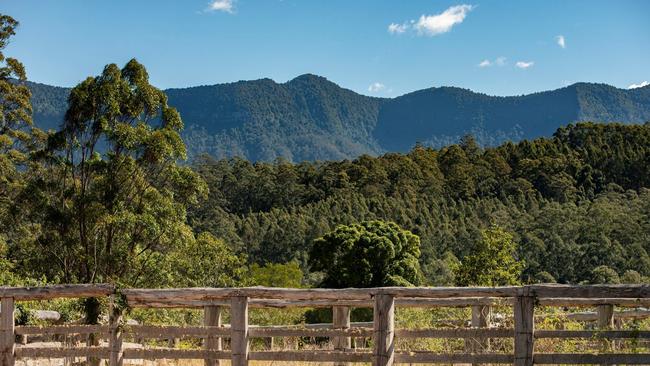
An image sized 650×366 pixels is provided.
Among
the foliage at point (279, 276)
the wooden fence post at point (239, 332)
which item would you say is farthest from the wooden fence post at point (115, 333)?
the foliage at point (279, 276)

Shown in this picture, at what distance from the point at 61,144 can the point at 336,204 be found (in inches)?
1983

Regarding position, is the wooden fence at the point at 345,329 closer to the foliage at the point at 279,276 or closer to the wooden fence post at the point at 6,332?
the wooden fence post at the point at 6,332

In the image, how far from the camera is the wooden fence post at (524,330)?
806 centimetres

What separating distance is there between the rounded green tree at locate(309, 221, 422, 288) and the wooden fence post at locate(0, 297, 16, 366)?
24.7 metres

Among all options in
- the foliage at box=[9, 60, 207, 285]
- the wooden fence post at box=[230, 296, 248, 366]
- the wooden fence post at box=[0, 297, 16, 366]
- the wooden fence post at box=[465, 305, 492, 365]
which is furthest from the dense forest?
the wooden fence post at box=[465, 305, 492, 365]

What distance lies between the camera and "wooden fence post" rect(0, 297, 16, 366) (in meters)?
9.71

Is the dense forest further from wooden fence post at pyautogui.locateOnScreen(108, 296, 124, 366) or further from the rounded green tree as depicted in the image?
wooden fence post at pyautogui.locateOnScreen(108, 296, 124, 366)

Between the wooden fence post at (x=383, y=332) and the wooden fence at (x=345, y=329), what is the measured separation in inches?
0.4

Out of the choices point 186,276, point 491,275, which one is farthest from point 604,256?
point 186,276

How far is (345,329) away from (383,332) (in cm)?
215

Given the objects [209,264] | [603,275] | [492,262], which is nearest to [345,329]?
[492,262]

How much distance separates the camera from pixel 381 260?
34.9 metres

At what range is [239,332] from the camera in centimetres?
889

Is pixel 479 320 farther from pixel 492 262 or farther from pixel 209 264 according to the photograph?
pixel 209 264
